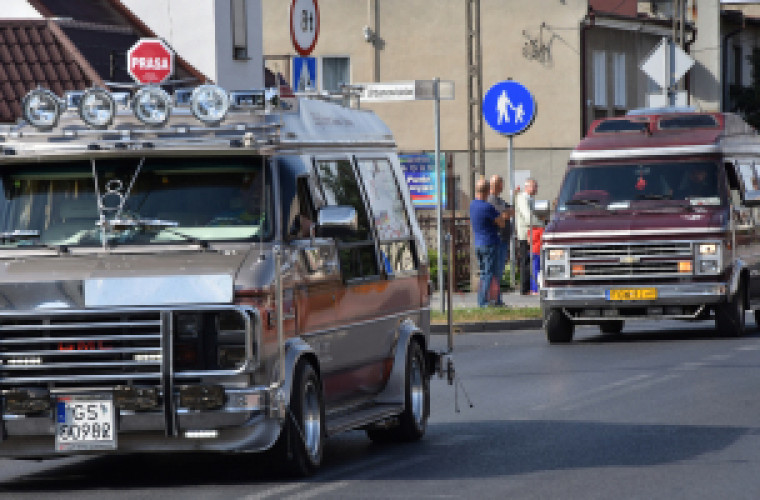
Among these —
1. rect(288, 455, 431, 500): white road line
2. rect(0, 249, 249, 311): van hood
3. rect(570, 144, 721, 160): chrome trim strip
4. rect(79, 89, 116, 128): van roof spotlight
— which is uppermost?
rect(79, 89, 116, 128): van roof spotlight

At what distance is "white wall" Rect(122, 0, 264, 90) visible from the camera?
33750 millimetres

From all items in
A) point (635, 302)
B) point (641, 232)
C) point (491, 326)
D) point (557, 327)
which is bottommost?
point (491, 326)

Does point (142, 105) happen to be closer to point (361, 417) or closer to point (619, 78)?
point (361, 417)

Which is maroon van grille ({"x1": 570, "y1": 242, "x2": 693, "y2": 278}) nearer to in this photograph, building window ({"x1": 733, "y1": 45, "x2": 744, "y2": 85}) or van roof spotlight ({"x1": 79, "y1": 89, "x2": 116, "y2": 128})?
van roof spotlight ({"x1": 79, "y1": 89, "x2": 116, "y2": 128})

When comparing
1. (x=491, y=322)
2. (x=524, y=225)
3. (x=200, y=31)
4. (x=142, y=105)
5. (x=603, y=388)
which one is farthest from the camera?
(x=200, y=31)

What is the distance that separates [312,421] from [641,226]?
11219mm

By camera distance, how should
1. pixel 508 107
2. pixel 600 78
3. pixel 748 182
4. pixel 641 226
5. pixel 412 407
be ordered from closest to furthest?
pixel 412 407
pixel 641 226
pixel 748 182
pixel 508 107
pixel 600 78

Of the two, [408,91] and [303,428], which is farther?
[408,91]

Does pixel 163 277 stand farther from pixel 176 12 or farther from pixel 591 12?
pixel 591 12

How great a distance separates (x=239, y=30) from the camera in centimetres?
3462

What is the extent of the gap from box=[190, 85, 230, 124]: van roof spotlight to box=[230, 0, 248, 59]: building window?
24.3 m

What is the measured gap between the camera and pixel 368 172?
12.1 metres

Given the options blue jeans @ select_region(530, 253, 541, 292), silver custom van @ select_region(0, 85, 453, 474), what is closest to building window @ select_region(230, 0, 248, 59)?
blue jeans @ select_region(530, 253, 541, 292)

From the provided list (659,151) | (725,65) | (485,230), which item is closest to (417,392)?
(659,151)
